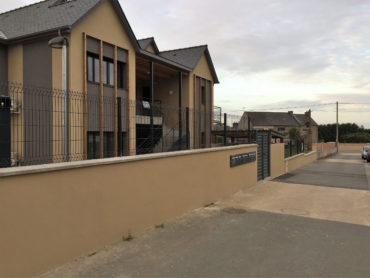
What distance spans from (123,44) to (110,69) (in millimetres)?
1235

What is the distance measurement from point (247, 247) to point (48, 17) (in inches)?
422

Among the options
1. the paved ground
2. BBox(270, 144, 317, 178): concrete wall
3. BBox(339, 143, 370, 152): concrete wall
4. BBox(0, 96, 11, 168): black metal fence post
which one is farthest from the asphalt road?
BBox(339, 143, 370, 152): concrete wall

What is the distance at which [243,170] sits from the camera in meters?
10.9

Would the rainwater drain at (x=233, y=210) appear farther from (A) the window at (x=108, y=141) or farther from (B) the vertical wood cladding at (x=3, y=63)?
(B) the vertical wood cladding at (x=3, y=63)

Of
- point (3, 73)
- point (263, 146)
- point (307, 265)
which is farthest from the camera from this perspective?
point (263, 146)

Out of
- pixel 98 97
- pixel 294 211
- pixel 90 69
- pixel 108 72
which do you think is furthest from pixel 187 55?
pixel 294 211

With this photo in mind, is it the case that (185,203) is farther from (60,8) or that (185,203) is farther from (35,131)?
(60,8)

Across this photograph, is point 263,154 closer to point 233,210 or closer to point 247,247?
point 233,210

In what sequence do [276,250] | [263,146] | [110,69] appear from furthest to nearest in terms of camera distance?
[263,146]
[110,69]
[276,250]

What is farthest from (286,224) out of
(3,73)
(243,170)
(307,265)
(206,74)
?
(206,74)

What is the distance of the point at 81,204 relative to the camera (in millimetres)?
4488

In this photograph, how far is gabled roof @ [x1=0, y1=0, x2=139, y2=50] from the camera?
9.82 m

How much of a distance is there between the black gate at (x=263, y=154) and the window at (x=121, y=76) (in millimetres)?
6321

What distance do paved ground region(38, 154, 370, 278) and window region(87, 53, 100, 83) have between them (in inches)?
256
